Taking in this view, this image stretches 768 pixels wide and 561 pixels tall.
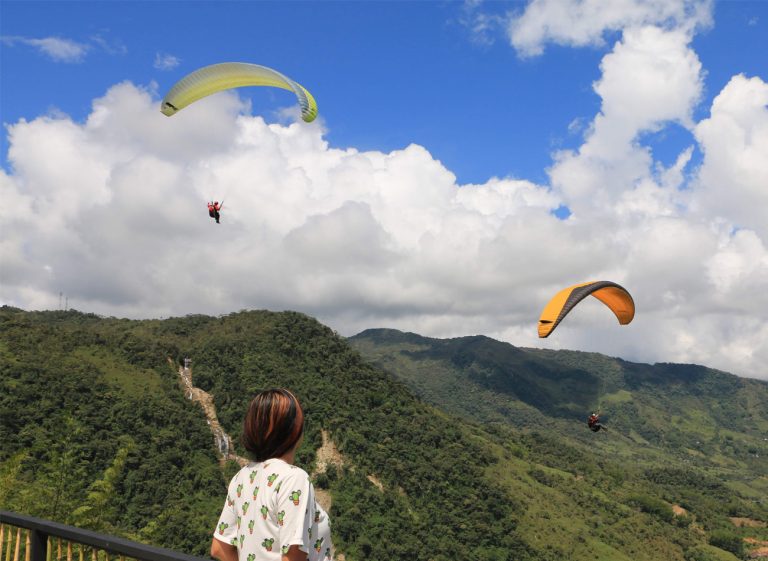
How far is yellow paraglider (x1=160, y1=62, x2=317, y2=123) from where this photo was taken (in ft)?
Result: 40.1

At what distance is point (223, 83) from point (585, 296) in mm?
11836

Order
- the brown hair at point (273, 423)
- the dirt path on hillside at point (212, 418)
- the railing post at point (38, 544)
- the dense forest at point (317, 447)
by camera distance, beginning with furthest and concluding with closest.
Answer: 1. the dirt path on hillside at point (212, 418)
2. the dense forest at point (317, 447)
3. the railing post at point (38, 544)
4. the brown hair at point (273, 423)

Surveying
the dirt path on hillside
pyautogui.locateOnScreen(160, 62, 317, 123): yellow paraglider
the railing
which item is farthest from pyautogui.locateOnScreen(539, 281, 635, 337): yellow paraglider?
the dirt path on hillside

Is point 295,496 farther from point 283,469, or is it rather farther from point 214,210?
point 214,210

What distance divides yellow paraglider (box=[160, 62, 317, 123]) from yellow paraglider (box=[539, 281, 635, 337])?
8.28 m

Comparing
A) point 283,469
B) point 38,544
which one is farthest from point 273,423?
point 38,544

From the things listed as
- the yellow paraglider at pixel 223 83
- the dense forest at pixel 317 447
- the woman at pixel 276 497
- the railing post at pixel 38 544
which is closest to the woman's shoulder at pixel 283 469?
the woman at pixel 276 497

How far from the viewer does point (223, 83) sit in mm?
12633

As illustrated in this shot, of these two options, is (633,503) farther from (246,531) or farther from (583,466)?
(246,531)

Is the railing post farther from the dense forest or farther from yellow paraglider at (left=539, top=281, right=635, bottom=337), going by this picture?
the dense forest

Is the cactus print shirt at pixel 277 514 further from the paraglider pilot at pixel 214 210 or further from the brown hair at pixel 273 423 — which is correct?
the paraglider pilot at pixel 214 210

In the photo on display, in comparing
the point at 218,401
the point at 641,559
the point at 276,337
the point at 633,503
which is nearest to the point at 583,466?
the point at 633,503

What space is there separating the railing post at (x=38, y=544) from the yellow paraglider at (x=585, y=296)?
12.0m

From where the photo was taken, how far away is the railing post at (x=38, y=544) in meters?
4.62
